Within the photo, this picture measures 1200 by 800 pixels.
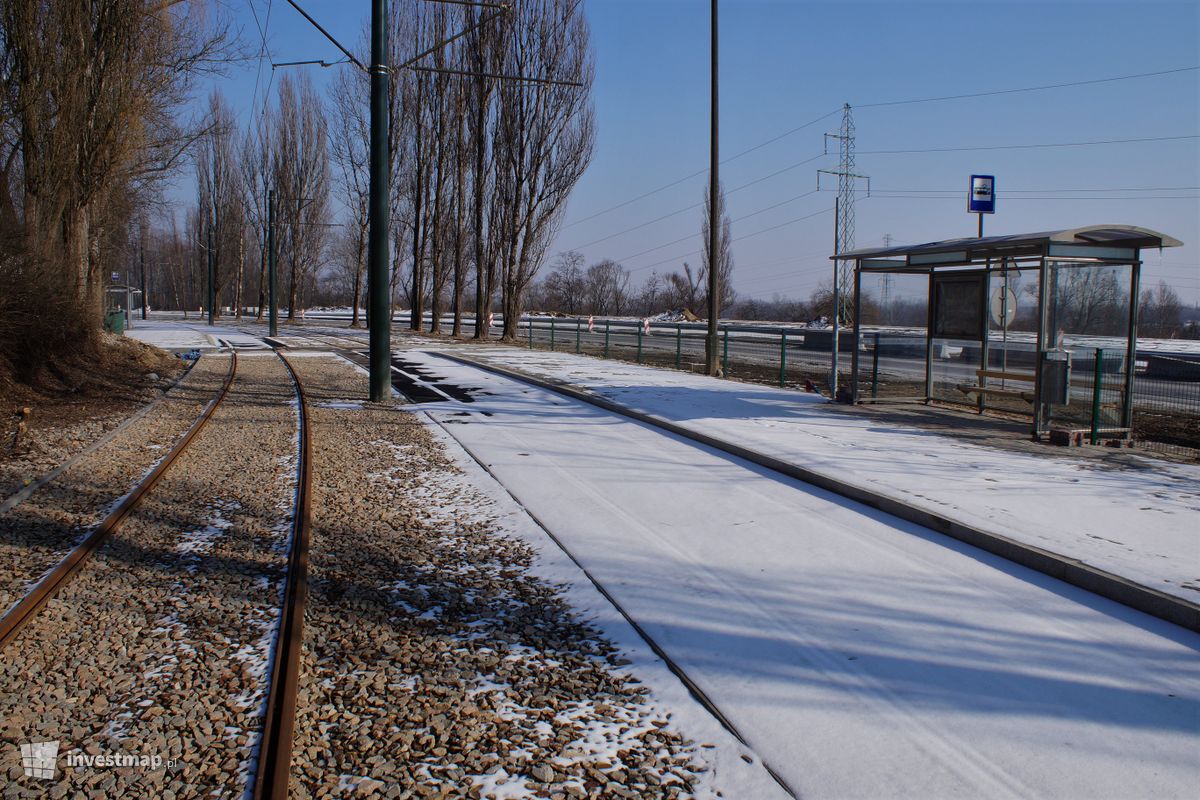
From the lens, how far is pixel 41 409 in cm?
1353

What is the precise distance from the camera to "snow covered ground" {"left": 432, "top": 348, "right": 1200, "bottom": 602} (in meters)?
6.34

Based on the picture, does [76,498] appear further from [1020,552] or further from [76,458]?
[1020,552]

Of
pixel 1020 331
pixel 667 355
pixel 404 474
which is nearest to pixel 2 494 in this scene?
pixel 404 474

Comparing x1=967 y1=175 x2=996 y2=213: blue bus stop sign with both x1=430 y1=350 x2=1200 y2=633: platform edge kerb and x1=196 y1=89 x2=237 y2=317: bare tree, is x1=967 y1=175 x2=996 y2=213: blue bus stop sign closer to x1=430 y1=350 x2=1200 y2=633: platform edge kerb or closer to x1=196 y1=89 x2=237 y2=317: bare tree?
x1=430 y1=350 x2=1200 y2=633: platform edge kerb

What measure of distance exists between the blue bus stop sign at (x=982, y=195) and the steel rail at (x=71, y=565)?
15.5 m

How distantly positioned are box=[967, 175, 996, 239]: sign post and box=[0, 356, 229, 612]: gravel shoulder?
15.1m

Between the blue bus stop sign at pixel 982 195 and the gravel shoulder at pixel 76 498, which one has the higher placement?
the blue bus stop sign at pixel 982 195

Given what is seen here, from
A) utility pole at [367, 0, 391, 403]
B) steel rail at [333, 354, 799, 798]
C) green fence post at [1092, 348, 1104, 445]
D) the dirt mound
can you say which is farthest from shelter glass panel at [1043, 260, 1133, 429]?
the dirt mound

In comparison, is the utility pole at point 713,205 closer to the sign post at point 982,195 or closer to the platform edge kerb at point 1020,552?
the sign post at point 982,195

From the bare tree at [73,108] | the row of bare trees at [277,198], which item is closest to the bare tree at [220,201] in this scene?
the row of bare trees at [277,198]

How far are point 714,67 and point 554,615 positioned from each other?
17.7 m

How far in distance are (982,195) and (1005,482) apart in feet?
38.3

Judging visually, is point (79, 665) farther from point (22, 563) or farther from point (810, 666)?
point (810, 666)

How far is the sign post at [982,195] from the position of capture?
18266 mm
